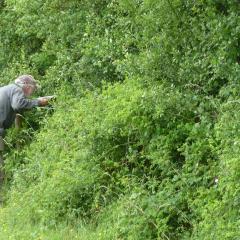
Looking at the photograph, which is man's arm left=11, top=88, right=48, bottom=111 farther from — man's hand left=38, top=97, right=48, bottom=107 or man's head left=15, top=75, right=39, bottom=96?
man's head left=15, top=75, right=39, bottom=96

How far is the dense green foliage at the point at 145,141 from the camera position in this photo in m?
7.42

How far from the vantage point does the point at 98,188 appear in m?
8.64

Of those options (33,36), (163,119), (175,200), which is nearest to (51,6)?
(33,36)

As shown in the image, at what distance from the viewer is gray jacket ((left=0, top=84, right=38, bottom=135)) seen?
11328 millimetres

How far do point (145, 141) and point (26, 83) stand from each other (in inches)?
140

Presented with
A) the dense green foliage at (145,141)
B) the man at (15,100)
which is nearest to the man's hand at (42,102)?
the man at (15,100)

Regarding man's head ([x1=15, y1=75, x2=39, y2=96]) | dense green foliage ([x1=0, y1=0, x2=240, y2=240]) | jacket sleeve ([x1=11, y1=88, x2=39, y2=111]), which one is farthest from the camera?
man's head ([x1=15, y1=75, x2=39, y2=96])

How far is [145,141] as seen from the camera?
8617 mm

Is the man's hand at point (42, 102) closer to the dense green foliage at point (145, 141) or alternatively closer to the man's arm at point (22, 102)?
the man's arm at point (22, 102)

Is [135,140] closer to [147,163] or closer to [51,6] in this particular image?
[147,163]

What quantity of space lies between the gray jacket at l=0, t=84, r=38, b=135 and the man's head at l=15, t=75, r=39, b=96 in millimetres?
86

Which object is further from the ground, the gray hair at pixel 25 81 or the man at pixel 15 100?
the gray hair at pixel 25 81

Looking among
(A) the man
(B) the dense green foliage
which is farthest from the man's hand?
(B) the dense green foliage

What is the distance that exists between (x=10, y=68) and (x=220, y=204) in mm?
7221
